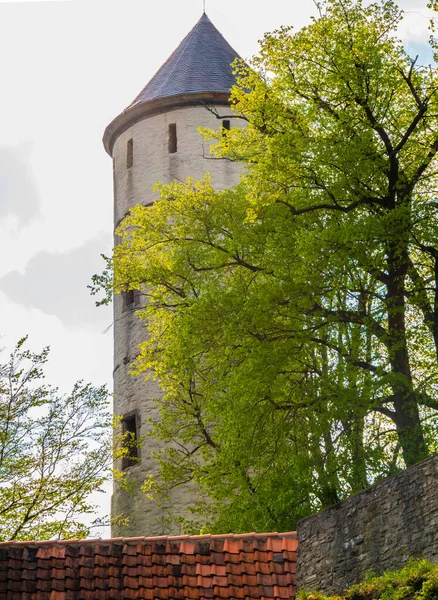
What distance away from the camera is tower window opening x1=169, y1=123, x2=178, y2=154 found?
30531 millimetres

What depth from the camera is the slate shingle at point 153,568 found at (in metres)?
14.0

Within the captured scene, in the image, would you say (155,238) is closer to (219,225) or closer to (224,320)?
(219,225)

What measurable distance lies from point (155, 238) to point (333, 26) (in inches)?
212

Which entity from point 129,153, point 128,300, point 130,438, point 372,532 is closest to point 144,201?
point 129,153

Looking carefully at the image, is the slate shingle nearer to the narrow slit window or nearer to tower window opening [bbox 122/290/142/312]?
tower window opening [bbox 122/290/142/312]

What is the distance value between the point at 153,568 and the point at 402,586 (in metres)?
3.51

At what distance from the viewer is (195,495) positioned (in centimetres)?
2628

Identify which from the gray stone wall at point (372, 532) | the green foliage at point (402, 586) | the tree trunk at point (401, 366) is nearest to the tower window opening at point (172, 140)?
the tree trunk at point (401, 366)

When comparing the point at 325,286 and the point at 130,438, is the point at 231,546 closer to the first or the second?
the point at 325,286

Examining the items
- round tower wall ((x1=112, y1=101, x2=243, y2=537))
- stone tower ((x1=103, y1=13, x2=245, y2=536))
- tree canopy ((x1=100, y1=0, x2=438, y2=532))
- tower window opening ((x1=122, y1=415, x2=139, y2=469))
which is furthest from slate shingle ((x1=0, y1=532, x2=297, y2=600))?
tower window opening ((x1=122, y1=415, x2=139, y2=469))

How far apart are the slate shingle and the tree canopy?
3.94 meters

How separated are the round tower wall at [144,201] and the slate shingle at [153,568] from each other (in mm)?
11106

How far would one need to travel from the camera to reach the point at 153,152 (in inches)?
1209

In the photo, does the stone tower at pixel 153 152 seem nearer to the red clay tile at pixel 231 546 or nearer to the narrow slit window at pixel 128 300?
the narrow slit window at pixel 128 300
